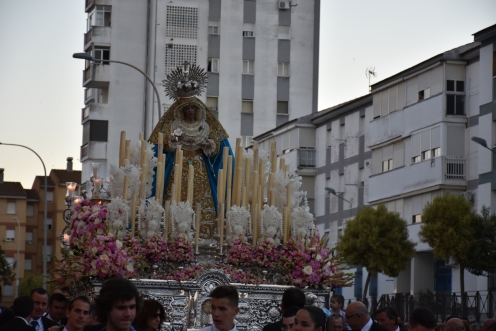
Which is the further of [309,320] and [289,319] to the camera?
[289,319]

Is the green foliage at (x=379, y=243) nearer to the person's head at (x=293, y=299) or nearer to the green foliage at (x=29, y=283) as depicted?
the person's head at (x=293, y=299)

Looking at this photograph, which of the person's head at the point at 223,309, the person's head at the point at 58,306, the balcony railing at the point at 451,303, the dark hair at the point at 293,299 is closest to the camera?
the person's head at the point at 223,309

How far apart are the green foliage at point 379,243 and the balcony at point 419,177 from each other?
188 centimetres

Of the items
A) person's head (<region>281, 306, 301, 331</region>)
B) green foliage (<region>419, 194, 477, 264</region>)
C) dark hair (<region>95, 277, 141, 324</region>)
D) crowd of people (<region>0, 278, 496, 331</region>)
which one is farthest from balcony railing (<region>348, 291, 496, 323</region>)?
dark hair (<region>95, 277, 141, 324</region>)

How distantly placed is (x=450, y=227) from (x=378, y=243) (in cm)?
510

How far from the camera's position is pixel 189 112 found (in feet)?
58.5

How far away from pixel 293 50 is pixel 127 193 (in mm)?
38688

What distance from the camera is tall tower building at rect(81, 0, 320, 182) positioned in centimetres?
5188

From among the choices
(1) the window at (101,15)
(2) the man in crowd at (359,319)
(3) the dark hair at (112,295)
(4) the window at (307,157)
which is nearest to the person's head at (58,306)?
(2) the man in crowd at (359,319)

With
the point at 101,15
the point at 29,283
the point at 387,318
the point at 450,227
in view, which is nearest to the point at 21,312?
the point at 387,318

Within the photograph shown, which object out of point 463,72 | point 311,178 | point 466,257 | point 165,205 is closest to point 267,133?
point 311,178

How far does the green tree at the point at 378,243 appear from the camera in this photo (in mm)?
40688

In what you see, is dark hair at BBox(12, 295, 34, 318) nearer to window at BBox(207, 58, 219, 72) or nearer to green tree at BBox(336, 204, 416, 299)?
green tree at BBox(336, 204, 416, 299)

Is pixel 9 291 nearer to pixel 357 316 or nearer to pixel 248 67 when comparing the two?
pixel 248 67
